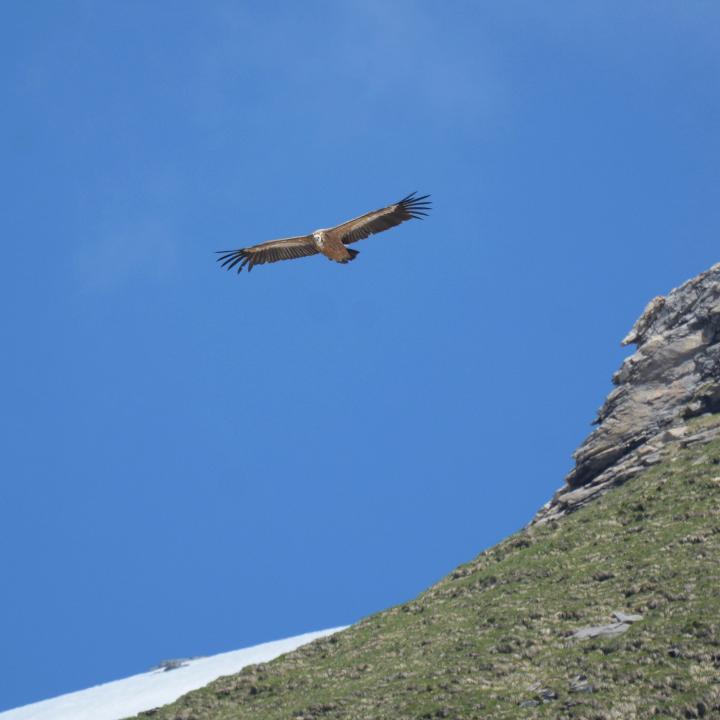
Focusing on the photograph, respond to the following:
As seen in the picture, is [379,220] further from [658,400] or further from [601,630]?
[658,400]

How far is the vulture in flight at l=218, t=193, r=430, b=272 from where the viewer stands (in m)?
35.5

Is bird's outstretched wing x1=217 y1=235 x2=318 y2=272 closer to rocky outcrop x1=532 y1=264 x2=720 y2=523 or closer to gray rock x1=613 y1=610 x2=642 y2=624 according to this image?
gray rock x1=613 y1=610 x2=642 y2=624

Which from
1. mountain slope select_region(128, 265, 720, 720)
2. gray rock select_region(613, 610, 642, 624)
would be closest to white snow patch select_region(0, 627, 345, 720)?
mountain slope select_region(128, 265, 720, 720)

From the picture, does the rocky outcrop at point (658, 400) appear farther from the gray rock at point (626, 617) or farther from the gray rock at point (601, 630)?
the gray rock at point (601, 630)

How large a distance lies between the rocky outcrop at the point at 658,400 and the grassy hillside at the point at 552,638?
1.95 metres

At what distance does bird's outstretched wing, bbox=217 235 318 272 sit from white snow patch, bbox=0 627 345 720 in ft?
169

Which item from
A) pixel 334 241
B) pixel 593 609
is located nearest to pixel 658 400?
pixel 593 609

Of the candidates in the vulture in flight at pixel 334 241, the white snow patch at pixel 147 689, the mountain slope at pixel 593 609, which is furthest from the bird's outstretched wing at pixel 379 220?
the white snow patch at pixel 147 689

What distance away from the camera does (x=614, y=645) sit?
4025 cm

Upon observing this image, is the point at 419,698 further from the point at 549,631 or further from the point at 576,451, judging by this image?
the point at 576,451

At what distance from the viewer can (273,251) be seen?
3684 centimetres

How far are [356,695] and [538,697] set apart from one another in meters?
9.25

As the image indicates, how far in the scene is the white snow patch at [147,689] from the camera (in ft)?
287

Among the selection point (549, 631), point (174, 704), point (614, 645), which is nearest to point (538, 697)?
point (614, 645)
